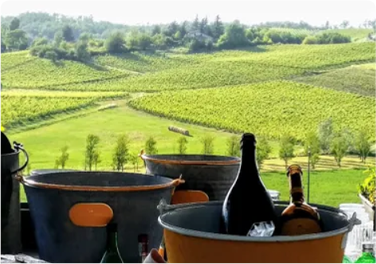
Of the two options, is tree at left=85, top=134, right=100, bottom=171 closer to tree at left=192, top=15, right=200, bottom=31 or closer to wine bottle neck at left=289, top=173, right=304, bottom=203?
wine bottle neck at left=289, top=173, right=304, bottom=203

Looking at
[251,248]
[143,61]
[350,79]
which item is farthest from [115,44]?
[251,248]

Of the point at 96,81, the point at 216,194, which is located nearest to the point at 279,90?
the point at 96,81

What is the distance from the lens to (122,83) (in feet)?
86.2

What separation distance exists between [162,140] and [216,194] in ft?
59.7

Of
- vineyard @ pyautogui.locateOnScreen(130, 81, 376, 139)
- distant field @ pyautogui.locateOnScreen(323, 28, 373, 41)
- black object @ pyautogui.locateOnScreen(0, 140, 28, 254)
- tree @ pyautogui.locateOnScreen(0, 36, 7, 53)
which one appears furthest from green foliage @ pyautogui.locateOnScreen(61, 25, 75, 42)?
black object @ pyautogui.locateOnScreen(0, 140, 28, 254)

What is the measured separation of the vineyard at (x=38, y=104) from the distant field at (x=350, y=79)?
7.54m

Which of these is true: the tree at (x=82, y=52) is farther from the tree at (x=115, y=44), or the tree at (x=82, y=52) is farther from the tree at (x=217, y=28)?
the tree at (x=217, y=28)

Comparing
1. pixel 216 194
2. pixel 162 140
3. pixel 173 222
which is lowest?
pixel 162 140

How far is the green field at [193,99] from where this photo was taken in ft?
62.8

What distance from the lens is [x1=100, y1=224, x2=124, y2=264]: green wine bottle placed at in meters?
1.11

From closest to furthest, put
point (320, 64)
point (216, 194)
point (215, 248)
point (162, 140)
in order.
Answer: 1. point (215, 248)
2. point (216, 194)
3. point (162, 140)
4. point (320, 64)

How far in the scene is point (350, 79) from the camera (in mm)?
26234

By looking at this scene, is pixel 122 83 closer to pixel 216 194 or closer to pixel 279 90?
pixel 279 90

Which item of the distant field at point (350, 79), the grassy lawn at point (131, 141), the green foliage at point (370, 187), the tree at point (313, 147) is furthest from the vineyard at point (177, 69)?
the green foliage at point (370, 187)
